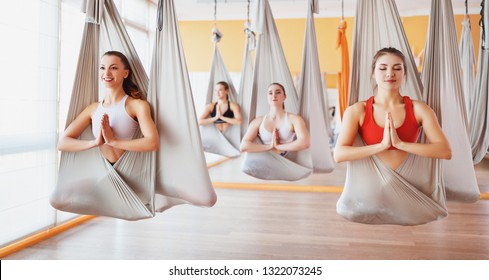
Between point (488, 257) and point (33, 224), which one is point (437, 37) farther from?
point (33, 224)

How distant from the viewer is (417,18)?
4188 millimetres

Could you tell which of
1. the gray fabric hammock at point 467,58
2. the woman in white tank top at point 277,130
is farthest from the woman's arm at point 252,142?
the gray fabric hammock at point 467,58

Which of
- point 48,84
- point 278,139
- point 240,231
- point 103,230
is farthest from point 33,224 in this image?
point 278,139

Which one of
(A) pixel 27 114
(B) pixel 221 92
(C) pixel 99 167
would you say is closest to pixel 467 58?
(B) pixel 221 92

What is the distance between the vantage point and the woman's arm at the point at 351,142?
1585 mm

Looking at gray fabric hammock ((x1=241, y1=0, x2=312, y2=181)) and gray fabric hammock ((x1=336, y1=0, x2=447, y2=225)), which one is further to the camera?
gray fabric hammock ((x1=241, y1=0, x2=312, y2=181))

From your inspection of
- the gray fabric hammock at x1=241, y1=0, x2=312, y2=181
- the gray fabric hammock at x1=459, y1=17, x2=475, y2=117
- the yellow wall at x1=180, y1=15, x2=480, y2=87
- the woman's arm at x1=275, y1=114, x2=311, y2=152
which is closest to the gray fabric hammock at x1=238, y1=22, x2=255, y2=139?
the gray fabric hammock at x1=241, y1=0, x2=312, y2=181

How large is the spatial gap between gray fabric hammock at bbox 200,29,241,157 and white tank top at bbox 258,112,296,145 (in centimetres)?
67

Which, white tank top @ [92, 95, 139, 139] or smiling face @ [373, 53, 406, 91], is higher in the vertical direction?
smiling face @ [373, 53, 406, 91]

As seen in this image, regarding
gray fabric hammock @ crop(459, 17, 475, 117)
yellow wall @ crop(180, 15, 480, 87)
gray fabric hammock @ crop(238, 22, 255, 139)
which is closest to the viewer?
gray fabric hammock @ crop(238, 22, 255, 139)

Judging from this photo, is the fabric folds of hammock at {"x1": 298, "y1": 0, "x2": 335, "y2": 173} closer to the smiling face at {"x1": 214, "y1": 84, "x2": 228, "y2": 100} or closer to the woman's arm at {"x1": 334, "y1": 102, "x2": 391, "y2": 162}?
the woman's arm at {"x1": 334, "y1": 102, "x2": 391, "y2": 162}

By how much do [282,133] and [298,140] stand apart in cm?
15

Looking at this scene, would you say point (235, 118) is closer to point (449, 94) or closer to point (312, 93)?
point (312, 93)

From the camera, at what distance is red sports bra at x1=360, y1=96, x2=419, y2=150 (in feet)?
5.40
